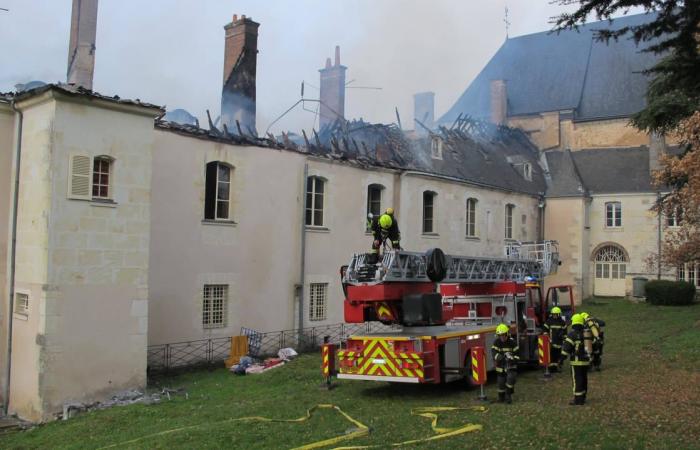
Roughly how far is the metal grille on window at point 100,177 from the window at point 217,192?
393cm

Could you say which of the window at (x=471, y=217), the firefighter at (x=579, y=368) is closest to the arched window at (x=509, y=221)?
the window at (x=471, y=217)

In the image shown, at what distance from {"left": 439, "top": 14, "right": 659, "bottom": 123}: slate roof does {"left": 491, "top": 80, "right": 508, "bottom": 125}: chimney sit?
1115mm

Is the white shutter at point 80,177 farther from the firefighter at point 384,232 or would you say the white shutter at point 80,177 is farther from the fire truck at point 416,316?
the firefighter at point 384,232

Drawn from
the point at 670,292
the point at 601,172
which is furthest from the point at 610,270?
the point at 670,292

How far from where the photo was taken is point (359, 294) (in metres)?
12.4

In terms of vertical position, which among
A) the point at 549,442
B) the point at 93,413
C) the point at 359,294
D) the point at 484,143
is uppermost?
the point at 484,143

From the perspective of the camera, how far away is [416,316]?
12477mm

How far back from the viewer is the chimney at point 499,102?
4400 cm

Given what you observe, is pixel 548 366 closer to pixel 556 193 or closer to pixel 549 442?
pixel 549 442

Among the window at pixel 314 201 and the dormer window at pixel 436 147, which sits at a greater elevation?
the dormer window at pixel 436 147

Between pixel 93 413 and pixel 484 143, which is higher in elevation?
pixel 484 143

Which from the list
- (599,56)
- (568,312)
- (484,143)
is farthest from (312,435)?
(599,56)

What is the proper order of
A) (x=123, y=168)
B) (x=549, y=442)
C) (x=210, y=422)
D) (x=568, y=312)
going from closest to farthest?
(x=549, y=442), (x=210, y=422), (x=123, y=168), (x=568, y=312)

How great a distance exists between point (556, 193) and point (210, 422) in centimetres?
2814
